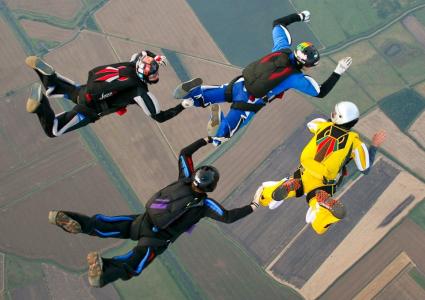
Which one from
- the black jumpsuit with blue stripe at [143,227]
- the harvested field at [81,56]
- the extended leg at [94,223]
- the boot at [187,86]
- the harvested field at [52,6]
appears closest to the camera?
the extended leg at [94,223]

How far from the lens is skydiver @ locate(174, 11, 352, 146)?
44.2 feet

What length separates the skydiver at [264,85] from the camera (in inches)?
530

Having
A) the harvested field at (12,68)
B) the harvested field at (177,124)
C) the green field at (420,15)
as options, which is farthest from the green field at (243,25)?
the harvested field at (12,68)

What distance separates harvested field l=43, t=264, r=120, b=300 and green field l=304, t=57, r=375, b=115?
13.6 metres

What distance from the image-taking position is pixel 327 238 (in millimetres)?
22531

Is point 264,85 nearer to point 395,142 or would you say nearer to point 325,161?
point 325,161

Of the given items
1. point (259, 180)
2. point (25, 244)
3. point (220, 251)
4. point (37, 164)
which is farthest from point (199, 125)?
point (25, 244)

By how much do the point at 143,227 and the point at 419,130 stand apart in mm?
16957

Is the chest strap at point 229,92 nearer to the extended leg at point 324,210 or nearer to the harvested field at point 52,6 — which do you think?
the extended leg at point 324,210

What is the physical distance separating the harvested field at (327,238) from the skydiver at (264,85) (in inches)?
384

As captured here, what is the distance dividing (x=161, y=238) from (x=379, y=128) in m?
15.6

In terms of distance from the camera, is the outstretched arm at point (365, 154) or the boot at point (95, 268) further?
the outstretched arm at point (365, 154)

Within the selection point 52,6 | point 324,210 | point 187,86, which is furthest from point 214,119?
point 52,6

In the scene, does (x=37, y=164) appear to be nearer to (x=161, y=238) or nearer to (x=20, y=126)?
(x=20, y=126)
